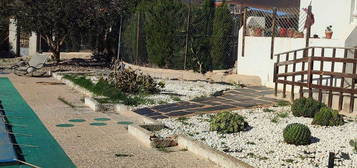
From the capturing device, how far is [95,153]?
707 centimetres

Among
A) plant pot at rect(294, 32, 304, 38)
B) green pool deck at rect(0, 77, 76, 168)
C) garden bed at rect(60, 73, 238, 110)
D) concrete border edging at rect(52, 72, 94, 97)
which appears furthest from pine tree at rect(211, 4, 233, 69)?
green pool deck at rect(0, 77, 76, 168)

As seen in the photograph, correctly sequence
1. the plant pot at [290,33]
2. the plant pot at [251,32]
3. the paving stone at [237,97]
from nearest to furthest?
the paving stone at [237,97], the plant pot at [290,33], the plant pot at [251,32]

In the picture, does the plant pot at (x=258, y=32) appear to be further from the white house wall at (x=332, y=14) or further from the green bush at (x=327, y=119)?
the green bush at (x=327, y=119)

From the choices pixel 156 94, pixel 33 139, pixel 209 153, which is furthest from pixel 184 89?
pixel 209 153

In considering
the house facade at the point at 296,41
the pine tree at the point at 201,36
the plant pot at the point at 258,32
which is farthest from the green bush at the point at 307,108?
the pine tree at the point at 201,36

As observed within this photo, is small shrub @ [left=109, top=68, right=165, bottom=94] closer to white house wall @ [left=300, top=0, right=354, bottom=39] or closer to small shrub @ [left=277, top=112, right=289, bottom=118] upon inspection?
small shrub @ [left=277, top=112, right=289, bottom=118]

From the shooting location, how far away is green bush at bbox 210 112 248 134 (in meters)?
7.98

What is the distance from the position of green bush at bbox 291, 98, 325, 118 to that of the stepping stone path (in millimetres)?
1625

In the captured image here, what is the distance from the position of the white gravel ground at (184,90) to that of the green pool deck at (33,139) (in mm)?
2611

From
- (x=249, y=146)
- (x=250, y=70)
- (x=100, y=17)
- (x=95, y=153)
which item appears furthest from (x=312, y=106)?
(x=100, y=17)

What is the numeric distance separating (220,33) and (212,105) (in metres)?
7.70

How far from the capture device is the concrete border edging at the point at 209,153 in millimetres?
6057

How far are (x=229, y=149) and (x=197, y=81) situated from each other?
951 centimetres

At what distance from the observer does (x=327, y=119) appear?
815cm
